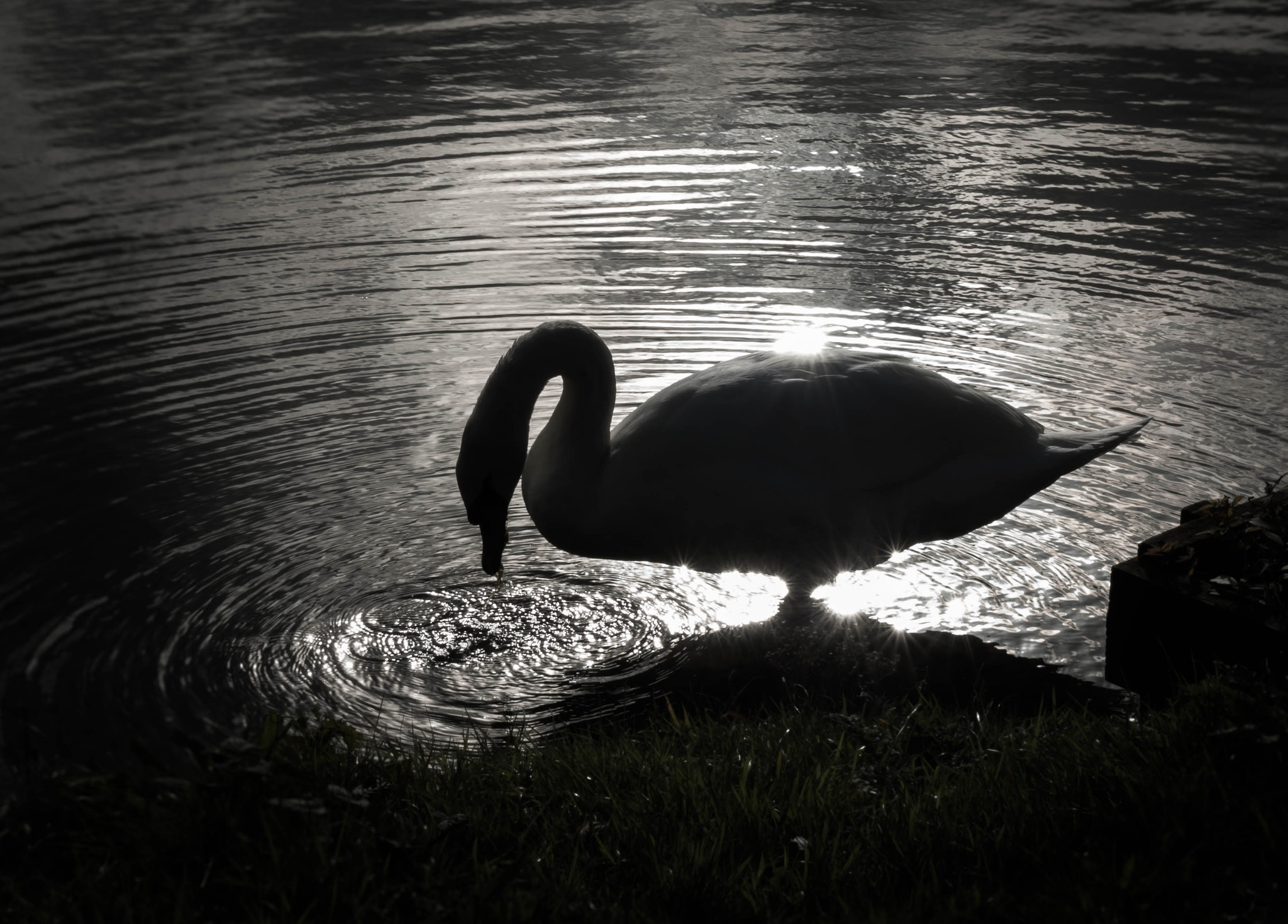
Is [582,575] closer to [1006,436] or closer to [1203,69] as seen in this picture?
[1006,436]

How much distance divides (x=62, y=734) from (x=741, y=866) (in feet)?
7.92

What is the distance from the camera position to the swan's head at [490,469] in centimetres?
466

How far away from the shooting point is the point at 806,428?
190 inches

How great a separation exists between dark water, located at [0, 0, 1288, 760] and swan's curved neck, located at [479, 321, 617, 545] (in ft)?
1.56

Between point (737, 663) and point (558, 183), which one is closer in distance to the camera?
point (737, 663)

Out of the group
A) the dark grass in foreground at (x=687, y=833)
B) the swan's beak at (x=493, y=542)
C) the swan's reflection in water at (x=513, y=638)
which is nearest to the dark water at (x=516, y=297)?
the swan's reflection in water at (x=513, y=638)

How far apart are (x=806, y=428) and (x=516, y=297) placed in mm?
4093

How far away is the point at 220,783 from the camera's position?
10.3 feet

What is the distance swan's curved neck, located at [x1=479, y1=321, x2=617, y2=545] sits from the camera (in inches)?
187

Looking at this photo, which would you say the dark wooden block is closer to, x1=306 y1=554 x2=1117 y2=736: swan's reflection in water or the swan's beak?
x1=306 y1=554 x2=1117 y2=736: swan's reflection in water

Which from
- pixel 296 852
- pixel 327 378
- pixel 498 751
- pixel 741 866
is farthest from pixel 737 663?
pixel 327 378

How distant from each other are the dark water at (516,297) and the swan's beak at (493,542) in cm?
29

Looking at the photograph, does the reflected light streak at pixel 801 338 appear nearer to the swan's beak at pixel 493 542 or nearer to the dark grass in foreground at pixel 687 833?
the swan's beak at pixel 493 542

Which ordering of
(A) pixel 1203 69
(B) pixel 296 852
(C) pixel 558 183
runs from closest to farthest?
(B) pixel 296 852 → (C) pixel 558 183 → (A) pixel 1203 69
